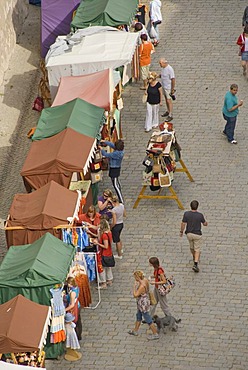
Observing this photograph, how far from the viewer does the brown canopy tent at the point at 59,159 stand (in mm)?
22716

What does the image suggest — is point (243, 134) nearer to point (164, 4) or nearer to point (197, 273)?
point (197, 273)

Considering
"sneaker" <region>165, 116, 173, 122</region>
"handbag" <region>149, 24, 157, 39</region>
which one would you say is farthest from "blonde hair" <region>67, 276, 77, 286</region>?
"handbag" <region>149, 24, 157, 39</region>

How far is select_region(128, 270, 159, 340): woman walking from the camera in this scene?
19.8 m

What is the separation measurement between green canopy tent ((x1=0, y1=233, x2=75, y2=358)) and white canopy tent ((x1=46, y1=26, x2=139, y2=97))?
253 inches

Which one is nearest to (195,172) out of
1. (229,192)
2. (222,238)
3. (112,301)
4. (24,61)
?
(229,192)

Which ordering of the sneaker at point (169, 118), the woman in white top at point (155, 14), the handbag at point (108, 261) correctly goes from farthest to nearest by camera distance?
the woman in white top at point (155, 14), the sneaker at point (169, 118), the handbag at point (108, 261)

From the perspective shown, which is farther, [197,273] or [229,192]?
[229,192]

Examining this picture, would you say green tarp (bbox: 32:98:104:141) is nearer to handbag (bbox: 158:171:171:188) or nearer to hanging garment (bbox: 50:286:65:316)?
handbag (bbox: 158:171:171:188)

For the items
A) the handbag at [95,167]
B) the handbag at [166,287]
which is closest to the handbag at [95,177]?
the handbag at [95,167]

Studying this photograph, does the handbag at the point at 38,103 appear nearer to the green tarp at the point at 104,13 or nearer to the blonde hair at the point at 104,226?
the green tarp at the point at 104,13

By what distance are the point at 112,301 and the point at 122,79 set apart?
7207mm

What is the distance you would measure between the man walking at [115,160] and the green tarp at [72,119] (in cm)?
46

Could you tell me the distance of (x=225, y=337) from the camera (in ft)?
66.6

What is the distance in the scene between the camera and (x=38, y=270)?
783 inches
